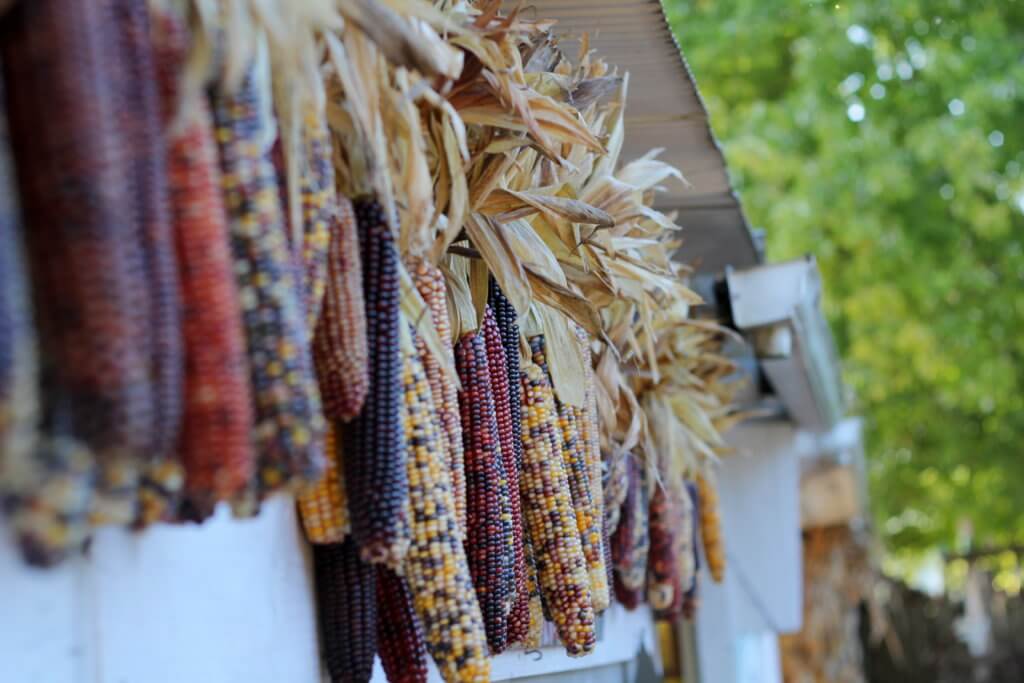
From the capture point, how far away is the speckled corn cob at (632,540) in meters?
4.69

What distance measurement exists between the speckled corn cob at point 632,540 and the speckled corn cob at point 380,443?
2.41 metres

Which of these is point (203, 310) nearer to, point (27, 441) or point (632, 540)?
point (27, 441)

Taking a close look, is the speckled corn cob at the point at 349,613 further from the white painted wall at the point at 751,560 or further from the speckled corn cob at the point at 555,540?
the white painted wall at the point at 751,560

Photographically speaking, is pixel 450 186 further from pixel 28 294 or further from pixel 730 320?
Result: pixel 730 320

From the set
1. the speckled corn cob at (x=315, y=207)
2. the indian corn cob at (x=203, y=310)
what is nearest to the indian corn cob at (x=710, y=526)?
the speckled corn cob at (x=315, y=207)

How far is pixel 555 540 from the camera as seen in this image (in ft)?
10.3

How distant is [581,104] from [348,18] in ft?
5.16

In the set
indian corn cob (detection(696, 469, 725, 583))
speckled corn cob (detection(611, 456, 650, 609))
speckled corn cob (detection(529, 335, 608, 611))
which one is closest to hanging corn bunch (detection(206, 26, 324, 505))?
speckled corn cob (detection(529, 335, 608, 611))

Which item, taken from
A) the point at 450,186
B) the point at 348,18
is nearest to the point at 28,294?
the point at 348,18

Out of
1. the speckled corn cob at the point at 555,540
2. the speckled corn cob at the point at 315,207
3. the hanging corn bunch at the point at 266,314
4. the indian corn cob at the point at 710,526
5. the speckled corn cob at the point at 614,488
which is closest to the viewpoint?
the hanging corn bunch at the point at 266,314

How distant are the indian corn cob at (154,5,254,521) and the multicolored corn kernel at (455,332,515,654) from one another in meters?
1.09

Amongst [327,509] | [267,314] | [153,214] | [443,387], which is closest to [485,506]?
[443,387]

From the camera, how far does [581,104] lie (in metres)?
3.72

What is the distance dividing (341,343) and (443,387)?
1.52ft
